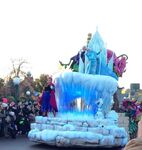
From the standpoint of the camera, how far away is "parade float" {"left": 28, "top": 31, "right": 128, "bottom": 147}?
11.9 m

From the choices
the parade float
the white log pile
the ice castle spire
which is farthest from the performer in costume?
the ice castle spire

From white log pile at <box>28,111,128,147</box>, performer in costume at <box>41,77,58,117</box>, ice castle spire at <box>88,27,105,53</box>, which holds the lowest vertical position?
white log pile at <box>28,111,128,147</box>

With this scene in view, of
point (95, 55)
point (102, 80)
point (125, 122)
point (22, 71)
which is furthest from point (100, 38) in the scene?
point (22, 71)

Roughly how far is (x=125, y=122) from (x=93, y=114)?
4.70 m

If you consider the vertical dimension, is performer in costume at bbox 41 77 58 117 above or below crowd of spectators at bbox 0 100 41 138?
above

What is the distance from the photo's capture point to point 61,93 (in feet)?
40.5

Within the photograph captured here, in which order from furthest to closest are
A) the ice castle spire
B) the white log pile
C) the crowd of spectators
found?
the crowd of spectators → the ice castle spire → the white log pile

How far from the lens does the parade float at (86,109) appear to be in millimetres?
11906

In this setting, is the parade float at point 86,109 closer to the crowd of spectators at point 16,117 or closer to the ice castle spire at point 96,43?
the ice castle spire at point 96,43

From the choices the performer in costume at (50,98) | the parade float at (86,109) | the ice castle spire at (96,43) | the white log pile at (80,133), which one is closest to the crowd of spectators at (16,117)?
the parade float at (86,109)

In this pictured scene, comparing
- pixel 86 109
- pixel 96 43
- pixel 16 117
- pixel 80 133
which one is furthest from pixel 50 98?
pixel 16 117

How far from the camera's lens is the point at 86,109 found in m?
12.4

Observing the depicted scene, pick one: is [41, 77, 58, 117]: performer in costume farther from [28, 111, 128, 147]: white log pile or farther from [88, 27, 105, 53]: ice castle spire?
[88, 27, 105, 53]: ice castle spire

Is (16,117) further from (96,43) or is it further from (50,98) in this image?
(96,43)
